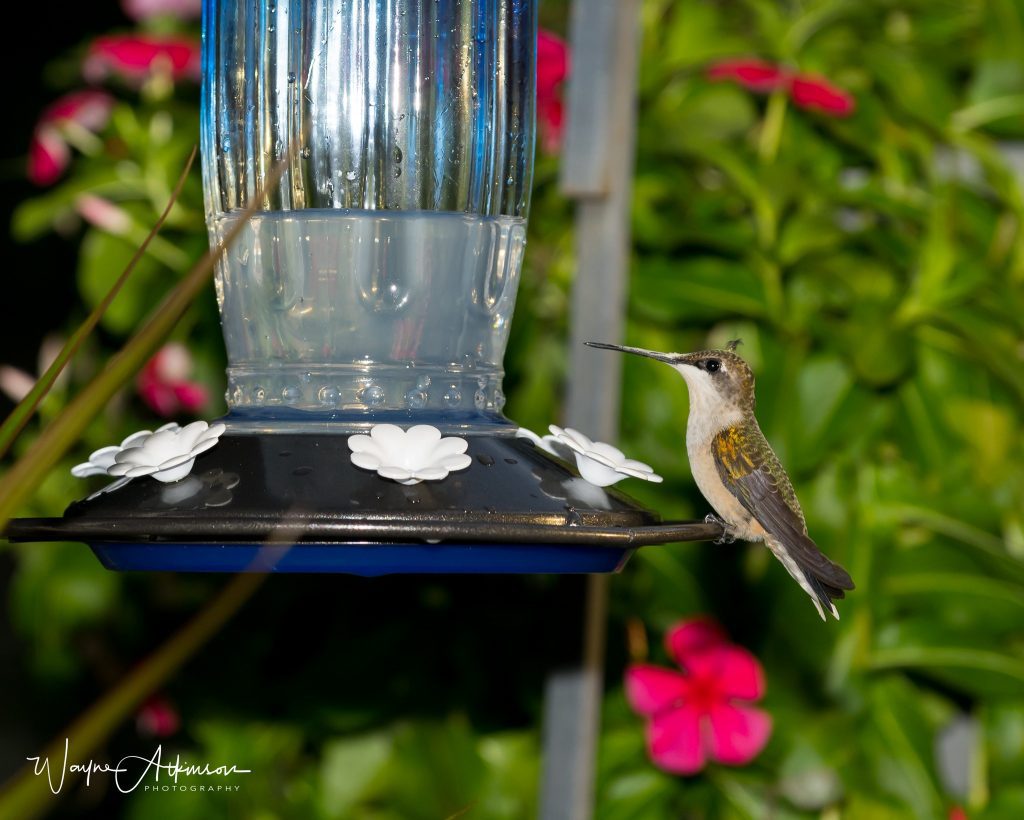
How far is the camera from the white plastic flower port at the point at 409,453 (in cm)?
119

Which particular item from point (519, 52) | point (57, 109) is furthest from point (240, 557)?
point (57, 109)

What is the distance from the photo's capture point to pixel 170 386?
8.48 ft

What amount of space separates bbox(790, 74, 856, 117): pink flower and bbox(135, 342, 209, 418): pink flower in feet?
4.45

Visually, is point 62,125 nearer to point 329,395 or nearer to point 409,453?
point 329,395

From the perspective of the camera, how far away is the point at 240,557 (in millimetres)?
1188

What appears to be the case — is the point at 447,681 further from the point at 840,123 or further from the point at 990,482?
the point at 840,123

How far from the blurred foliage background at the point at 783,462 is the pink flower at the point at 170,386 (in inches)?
1.5

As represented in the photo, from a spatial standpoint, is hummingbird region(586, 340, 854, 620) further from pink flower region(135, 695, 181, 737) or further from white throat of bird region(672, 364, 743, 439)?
pink flower region(135, 695, 181, 737)

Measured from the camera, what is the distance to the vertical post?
2201mm

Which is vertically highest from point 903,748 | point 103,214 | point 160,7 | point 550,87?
point 160,7

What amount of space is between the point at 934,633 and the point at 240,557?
5.31 ft

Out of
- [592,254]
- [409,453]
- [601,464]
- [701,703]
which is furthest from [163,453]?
[701,703]

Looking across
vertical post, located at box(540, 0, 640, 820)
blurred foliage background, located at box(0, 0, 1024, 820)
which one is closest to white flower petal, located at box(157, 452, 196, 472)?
vertical post, located at box(540, 0, 640, 820)

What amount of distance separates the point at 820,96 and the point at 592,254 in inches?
24.3
